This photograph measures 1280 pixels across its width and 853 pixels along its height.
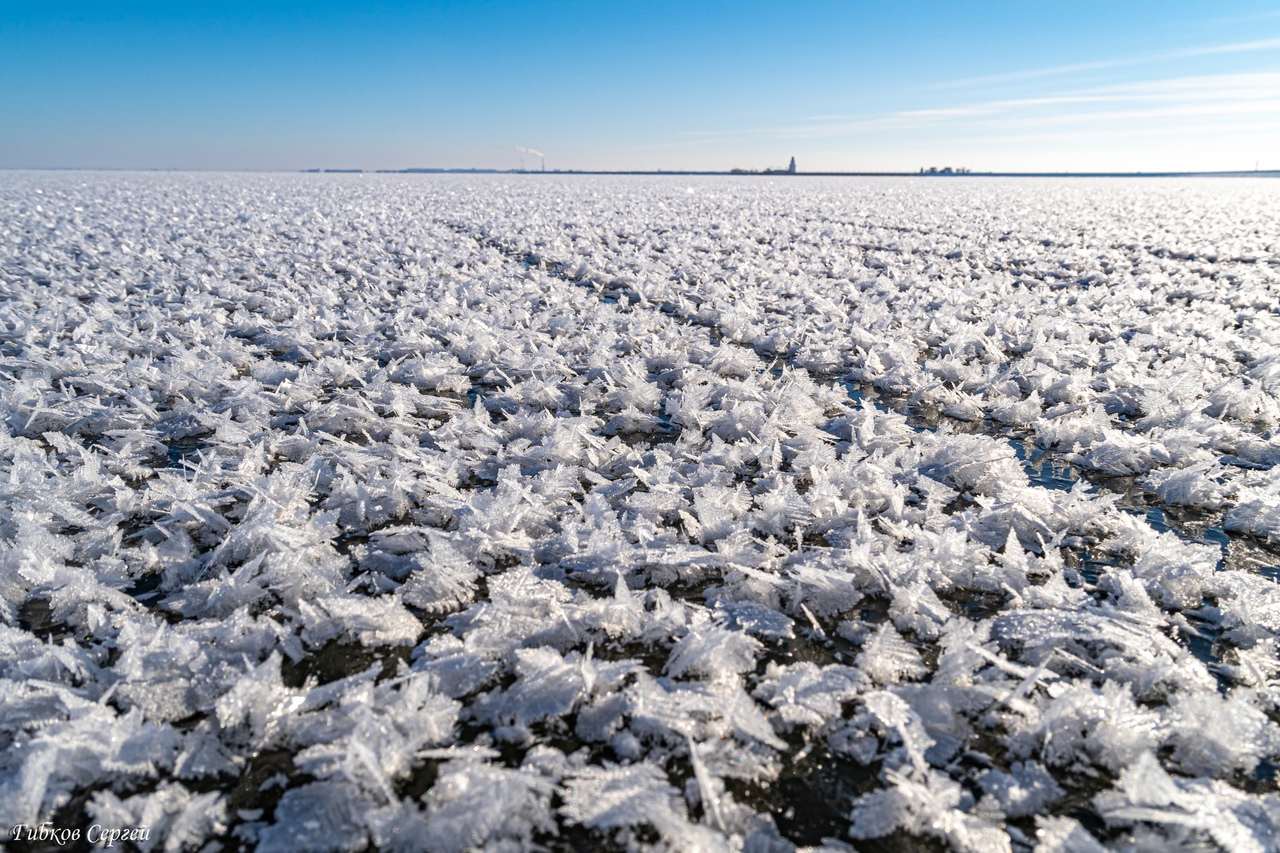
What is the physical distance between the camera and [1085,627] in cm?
220

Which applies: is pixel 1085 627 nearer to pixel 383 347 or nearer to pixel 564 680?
pixel 564 680

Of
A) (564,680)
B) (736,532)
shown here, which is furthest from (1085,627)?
(564,680)

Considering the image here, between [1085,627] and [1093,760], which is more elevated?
[1085,627]

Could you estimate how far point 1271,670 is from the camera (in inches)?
83.7

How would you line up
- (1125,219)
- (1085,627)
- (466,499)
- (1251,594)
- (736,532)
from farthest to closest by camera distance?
(1125,219), (466,499), (736,532), (1251,594), (1085,627)

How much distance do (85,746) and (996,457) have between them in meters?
3.85

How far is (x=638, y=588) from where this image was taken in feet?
8.37

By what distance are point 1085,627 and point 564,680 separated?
1.80 m

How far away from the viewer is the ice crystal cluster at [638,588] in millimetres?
1668

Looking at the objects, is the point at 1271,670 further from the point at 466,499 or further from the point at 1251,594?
the point at 466,499

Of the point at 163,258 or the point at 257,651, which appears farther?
the point at 163,258

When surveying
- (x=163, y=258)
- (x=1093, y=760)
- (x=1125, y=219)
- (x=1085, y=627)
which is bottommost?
(x=1093, y=760)

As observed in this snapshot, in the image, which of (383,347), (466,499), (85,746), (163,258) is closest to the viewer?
(85,746)

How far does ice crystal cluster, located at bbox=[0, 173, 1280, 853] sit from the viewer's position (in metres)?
1.67
